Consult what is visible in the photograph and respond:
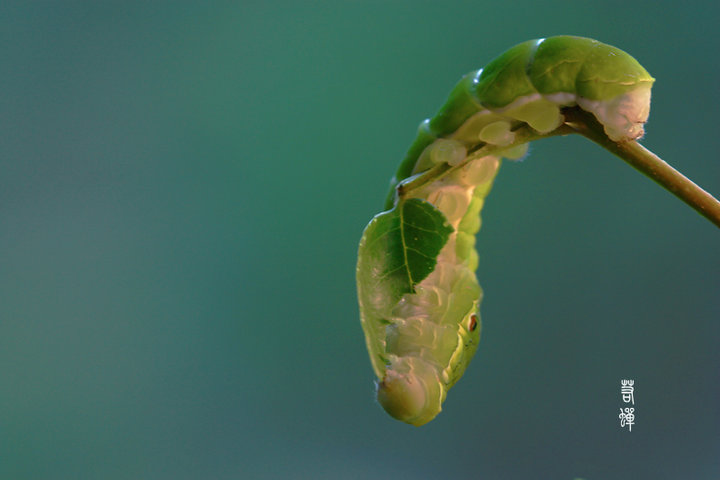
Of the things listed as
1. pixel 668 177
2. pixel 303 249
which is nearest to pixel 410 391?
pixel 668 177

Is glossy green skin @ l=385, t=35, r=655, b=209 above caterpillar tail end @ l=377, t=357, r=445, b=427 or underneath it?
above

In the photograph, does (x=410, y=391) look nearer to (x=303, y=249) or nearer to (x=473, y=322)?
(x=473, y=322)

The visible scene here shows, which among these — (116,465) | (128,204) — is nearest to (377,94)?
(128,204)

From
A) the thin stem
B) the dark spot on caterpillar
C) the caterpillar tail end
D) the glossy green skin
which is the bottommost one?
the caterpillar tail end

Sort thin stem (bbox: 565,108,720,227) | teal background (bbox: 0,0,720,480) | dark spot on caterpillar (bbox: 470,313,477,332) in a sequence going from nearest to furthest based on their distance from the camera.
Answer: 1. thin stem (bbox: 565,108,720,227)
2. dark spot on caterpillar (bbox: 470,313,477,332)
3. teal background (bbox: 0,0,720,480)

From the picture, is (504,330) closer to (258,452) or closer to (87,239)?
(258,452)

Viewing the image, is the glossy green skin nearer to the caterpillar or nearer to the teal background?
the caterpillar

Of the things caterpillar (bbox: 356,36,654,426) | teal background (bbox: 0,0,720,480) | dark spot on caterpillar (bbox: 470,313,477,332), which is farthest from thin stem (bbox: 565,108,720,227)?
teal background (bbox: 0,0,720,480)
